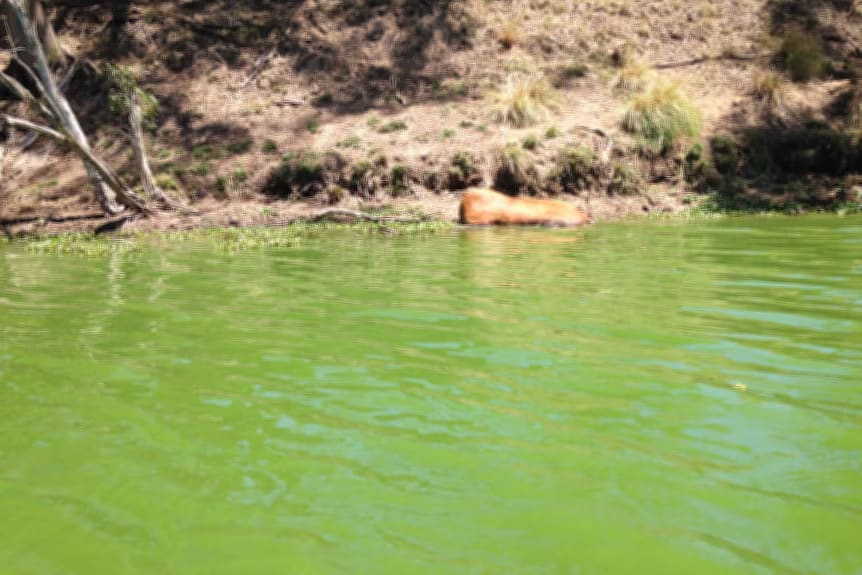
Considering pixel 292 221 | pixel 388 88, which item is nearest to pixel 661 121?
pixel 388 88

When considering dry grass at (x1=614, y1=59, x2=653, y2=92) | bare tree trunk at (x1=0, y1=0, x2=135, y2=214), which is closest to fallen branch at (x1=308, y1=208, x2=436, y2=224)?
bare tree trunk at (x1=0, y1=0, x2=135, y2=214)

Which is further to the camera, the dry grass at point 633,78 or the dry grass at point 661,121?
the dry grass at point 633,78

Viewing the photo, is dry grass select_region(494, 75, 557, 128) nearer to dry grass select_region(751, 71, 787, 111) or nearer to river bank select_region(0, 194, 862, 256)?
river bank select_region(0, 194, 862, 256)

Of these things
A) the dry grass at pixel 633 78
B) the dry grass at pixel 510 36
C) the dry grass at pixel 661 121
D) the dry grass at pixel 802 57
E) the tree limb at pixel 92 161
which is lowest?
the tree limb at pixel 92 161

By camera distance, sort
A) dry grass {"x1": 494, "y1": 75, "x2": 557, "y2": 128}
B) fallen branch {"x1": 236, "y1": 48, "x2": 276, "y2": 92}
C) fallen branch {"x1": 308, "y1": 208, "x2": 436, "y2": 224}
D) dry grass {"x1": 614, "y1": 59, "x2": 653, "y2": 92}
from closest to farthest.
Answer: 1. fallen branch {"x1": 308, "y1": 208, "x2": 436, "y2": 224}
2. dry grass {"x1": 494, "y1": 75, "x2": 557, "y2": 128}
3. dry grass {"x1": 614, "y1": 59, "x2": 653, "y2": 92}
4. fallen branch {"x1": 236, "y1": 48, "x2": 276, "y2": 92}

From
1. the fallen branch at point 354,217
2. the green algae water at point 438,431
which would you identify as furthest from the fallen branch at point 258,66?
the green algae water at point 438,431

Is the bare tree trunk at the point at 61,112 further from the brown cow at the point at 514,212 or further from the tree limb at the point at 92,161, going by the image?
the brown cow at the point at 514,212

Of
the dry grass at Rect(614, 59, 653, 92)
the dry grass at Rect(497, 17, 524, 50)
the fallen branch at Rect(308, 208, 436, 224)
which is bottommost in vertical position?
the fallen branch at Rect(308, 208, 436, 224)

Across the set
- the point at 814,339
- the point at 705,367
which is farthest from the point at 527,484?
the point at 814,339

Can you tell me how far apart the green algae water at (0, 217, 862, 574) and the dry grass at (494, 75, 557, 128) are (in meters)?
11.4

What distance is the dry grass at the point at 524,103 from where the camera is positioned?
16.4 m

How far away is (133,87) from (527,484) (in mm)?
13997

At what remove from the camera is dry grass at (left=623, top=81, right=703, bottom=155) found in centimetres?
1580

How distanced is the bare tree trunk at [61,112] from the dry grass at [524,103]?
316 inches
